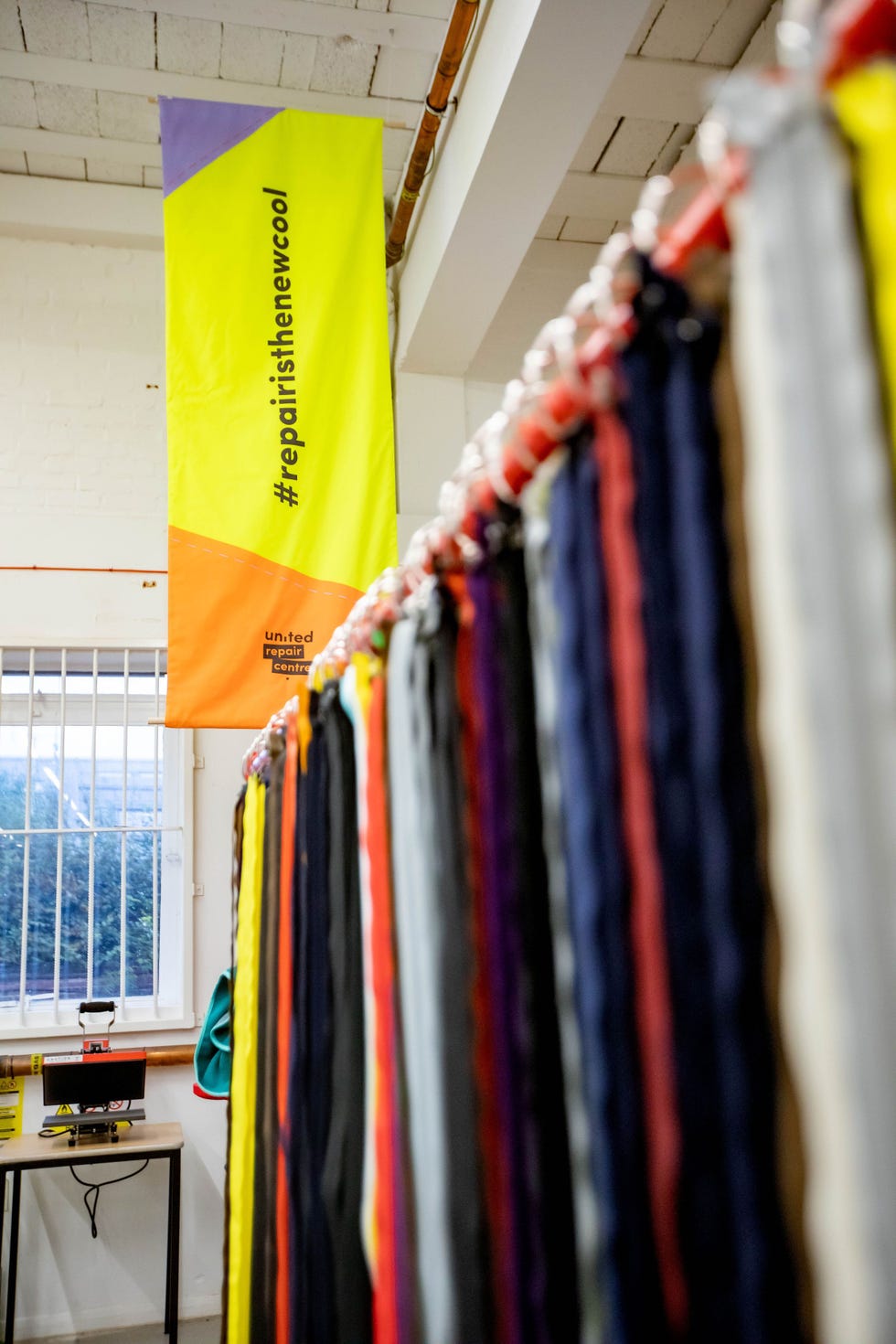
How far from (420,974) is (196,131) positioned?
253 cm

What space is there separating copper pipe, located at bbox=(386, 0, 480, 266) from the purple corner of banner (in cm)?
54

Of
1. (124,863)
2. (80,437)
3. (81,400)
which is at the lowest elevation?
(124,863)

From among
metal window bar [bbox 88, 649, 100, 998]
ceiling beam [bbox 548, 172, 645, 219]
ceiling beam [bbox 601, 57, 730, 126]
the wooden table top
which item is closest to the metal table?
the wooden table top

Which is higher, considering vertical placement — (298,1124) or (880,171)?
(880,171)

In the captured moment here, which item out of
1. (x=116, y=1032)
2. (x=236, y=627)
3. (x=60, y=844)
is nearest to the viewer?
(x=236, y=627)

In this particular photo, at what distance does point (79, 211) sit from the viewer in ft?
12.5

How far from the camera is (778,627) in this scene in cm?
40

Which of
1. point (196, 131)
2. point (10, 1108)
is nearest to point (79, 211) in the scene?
point (196, 131)

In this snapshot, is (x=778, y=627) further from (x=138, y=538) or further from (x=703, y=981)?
(x=138, y=538)

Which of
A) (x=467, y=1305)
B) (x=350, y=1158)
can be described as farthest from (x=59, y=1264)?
(x=467, y=1305)

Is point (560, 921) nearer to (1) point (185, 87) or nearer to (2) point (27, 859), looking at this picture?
(2) point (27, 859)

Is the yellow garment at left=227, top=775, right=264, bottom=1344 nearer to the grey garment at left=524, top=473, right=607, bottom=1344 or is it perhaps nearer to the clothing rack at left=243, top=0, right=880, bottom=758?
the clothing rack at left=243, top=0, right=880, bottom=758

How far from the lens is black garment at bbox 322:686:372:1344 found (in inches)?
33.2

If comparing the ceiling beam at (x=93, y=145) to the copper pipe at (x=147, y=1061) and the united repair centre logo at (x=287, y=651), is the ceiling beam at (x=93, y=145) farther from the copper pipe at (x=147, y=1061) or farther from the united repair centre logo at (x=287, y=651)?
the copper pipe at (x=147, y=1061)
